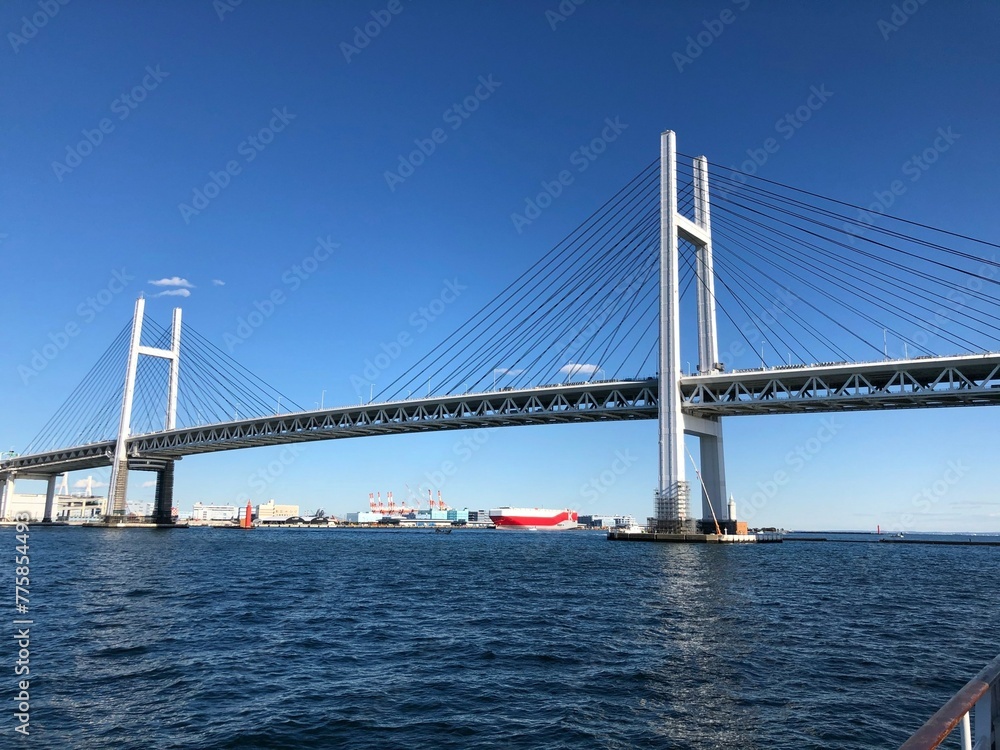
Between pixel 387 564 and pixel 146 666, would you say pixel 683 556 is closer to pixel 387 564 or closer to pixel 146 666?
pixel 387 564

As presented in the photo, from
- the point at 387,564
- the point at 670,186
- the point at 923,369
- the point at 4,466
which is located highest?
the point at 670,186

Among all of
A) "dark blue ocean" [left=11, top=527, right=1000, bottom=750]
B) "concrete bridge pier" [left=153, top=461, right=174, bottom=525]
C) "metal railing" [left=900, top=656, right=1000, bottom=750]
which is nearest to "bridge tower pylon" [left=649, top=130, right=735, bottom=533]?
"dark blue ocean" [left=11, top=527, right=1000, bottom=750]

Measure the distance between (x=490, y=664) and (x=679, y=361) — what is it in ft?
136

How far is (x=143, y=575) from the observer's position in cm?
2420

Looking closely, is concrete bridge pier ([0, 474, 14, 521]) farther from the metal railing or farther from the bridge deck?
the metal railing

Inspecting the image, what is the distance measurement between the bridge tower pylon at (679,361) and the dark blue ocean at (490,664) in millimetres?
27231

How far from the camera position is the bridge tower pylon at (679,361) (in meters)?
48.5

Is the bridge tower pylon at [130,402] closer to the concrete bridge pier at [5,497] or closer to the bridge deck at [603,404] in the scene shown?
the bridge deck at [603,404]

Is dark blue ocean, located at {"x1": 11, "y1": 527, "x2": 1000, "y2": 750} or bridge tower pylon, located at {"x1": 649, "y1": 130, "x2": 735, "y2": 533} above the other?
bridge tower pylon, located at {"x1": 649, "y1": 130, "x2": 735, "y2": 533}

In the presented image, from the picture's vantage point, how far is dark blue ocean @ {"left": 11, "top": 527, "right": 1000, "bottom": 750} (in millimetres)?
7789

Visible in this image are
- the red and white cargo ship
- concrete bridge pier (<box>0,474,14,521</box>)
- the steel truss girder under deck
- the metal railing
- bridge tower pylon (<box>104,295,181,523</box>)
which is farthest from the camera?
the red and white cargo ship

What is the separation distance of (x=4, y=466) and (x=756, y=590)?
9644cm

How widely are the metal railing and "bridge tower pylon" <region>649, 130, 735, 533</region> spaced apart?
150 feet

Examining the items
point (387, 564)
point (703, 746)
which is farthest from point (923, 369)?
point (703, 746)
